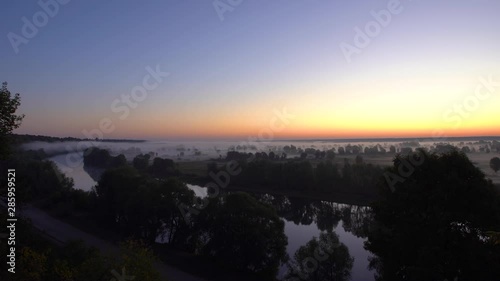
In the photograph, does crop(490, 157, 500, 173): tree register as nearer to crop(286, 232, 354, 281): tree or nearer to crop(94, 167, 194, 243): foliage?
crop(286, 232, 354, 281): tree

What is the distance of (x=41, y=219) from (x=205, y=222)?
784 inches

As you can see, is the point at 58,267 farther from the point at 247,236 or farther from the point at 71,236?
the point at 71,236

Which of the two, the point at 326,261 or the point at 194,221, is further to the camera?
the point at 194,221

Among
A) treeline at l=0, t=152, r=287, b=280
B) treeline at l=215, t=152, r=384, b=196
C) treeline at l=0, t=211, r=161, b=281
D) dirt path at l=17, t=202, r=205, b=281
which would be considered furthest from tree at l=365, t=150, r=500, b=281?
treeline at l=215, t=152, r=384, b=196

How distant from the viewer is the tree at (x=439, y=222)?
12445 millimetres

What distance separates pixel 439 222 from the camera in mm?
12992

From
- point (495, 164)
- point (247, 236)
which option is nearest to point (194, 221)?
point (247, 236)

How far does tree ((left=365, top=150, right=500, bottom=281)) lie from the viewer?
490 inches

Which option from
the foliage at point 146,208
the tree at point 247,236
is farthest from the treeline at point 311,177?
the tree at point 247,236

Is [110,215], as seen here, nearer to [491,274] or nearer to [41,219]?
[41,219]

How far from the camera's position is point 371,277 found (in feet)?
75.8

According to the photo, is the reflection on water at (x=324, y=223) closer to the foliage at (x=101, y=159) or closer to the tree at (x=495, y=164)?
the tree at (x=495, y=164)

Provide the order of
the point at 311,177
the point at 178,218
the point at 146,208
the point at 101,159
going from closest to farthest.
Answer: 1. the point at 178,218
2. the point at 146,208
3. the point at 311,177
4. the point at 101,159

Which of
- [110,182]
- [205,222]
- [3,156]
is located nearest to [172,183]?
[205,222]
